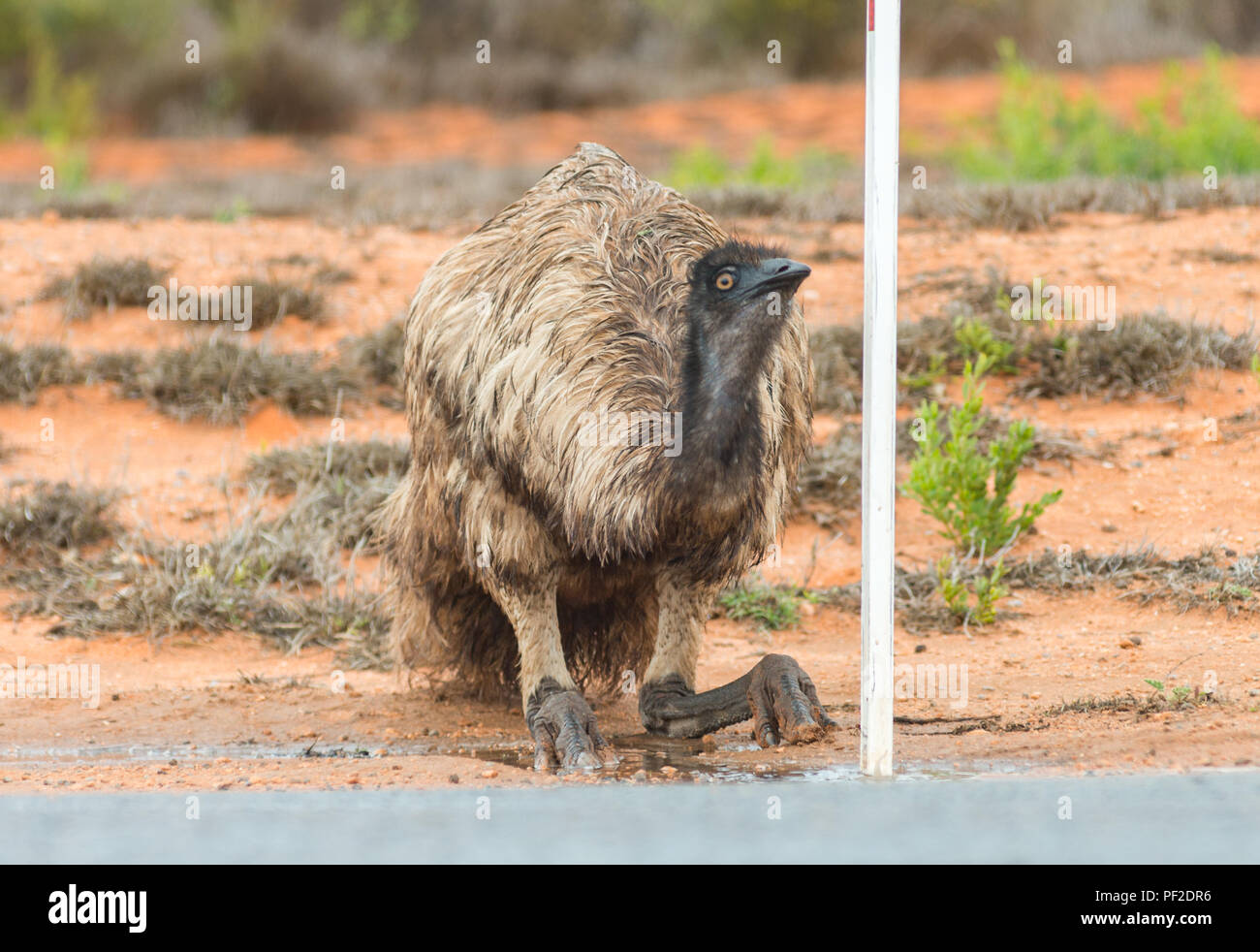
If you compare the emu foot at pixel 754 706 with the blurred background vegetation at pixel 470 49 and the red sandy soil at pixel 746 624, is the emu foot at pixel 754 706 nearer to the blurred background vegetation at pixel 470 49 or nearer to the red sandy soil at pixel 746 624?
the red sandy soil at pixel 746 624

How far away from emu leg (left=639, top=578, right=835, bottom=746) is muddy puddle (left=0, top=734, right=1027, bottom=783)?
0.09 meters

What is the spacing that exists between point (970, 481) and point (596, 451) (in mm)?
3202

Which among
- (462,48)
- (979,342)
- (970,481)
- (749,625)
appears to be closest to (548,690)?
(749,625)

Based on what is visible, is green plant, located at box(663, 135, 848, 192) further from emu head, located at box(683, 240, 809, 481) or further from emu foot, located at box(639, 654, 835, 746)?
emu head, located at box(683, 240, 809, 481)

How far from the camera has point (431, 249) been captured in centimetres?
1239

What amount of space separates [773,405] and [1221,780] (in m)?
1.89

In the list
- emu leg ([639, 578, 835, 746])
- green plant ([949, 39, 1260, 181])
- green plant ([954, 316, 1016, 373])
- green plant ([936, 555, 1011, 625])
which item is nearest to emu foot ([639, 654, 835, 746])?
emu leg ([639, 578, 835, 746])

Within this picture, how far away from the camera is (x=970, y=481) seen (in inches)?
327

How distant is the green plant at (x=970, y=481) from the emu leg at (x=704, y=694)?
2.07 metres

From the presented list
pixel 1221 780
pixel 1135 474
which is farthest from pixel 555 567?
pixel 1135 474

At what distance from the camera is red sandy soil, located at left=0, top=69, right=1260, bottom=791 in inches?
233

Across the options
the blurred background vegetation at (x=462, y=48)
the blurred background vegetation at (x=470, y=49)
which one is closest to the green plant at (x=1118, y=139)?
the blurred background vegetation at (x=470, y=49)

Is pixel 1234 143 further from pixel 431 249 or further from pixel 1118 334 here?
pixel 431 249

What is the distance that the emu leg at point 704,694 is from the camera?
608 cm
